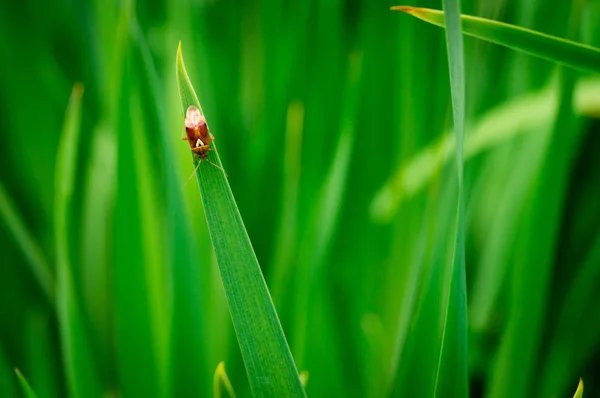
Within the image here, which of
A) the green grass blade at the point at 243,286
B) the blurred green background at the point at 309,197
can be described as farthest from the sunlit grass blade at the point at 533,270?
the green grass blade at the point at 243,286

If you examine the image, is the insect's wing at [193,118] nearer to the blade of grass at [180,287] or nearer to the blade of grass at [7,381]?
the blade of grass at [180,287]

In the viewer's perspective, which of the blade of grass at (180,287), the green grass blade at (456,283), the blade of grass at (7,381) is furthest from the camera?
the blade of grass at (7,381)

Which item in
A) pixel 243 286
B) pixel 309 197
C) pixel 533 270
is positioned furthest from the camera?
pixel 309 197

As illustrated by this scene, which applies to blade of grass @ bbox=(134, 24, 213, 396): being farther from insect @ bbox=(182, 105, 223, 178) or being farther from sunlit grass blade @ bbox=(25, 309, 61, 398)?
sunlit grass blade @ bbox=(25, 309, 61, 398)

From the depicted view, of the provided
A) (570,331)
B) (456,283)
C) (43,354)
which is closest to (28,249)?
(43,354)

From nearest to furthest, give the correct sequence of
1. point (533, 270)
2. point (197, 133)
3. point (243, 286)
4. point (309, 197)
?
point (243, 286), point (197, 133), point (533, 270), point (309, 197)

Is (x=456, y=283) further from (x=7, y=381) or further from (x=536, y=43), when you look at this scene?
(x=7, y=381)

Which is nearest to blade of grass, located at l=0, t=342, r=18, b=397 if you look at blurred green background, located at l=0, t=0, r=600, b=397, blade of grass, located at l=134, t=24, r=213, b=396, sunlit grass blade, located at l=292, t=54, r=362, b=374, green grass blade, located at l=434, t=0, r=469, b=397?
blurred green background, located at l=0, t=0, r=600, b=397
